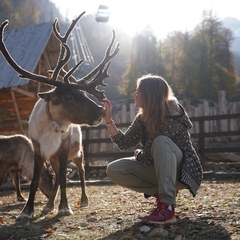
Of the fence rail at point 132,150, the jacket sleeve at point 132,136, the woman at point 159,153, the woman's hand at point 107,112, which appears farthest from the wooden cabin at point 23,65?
the woman at point 159,153

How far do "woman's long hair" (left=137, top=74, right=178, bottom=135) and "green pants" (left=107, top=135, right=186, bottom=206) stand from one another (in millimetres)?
190

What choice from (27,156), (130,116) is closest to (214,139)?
(130,116)

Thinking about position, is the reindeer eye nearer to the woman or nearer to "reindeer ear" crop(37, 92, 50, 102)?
"reindeer ear" crop(37, 92, 50, 102)

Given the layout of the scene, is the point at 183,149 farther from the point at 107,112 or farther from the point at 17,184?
the point at 17,184

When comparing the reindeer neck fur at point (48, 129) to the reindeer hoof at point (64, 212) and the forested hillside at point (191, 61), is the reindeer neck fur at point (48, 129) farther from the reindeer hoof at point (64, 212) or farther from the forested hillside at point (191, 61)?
the forested hillside at point (191, 61)

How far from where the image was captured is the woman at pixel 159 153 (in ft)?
11.5

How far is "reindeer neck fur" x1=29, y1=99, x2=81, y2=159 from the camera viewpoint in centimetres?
501

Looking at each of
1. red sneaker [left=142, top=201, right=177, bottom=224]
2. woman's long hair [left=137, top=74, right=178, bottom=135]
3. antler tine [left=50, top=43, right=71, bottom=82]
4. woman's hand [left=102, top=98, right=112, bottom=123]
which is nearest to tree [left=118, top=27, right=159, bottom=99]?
antler tine [left=50, top=43, right=71, bottom=82]

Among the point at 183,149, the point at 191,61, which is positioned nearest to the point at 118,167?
the point at 183,149

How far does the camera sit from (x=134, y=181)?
404 centimetres

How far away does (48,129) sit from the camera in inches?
199

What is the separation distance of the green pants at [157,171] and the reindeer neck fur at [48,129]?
123cm

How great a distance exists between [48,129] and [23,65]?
282 inches

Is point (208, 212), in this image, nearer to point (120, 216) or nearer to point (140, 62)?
point (120, 216)
